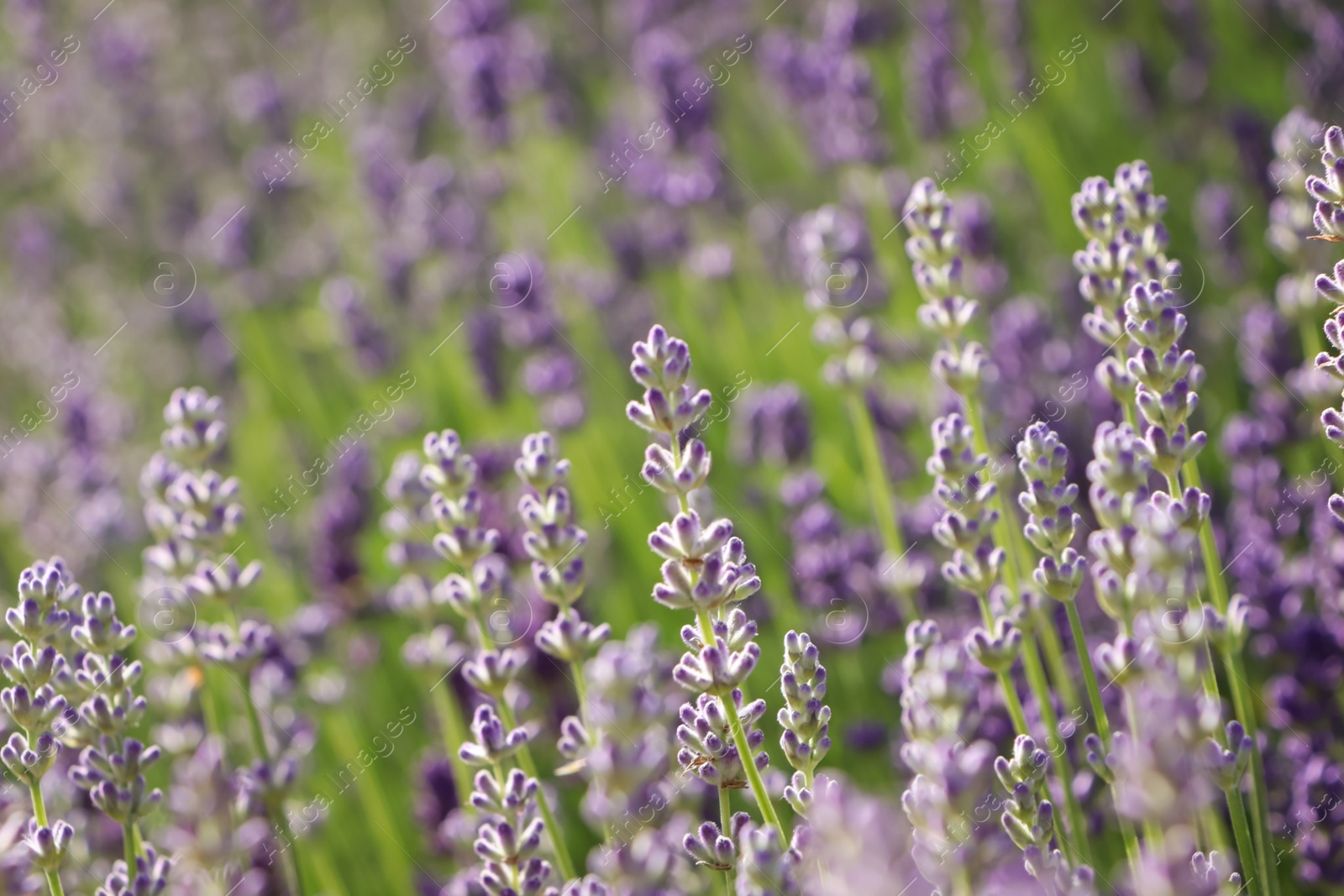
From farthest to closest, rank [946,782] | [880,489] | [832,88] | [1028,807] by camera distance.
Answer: [832,88], [880,489], [1028,807], [946,782]

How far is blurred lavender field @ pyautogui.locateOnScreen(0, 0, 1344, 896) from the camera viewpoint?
1496mm

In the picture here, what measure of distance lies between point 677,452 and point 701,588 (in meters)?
0.20

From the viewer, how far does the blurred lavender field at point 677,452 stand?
150cm

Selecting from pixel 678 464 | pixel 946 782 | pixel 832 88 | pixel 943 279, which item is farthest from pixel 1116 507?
pixel 832 88

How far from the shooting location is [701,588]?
1467 millimetres

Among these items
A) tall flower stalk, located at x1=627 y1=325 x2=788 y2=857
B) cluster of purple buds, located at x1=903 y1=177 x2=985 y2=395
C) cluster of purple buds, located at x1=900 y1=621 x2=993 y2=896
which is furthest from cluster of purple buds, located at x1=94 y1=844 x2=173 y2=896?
cluster of purple buds, located at x1=903 y1=177 x2=985 y2=395

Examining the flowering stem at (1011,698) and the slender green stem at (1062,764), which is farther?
the slender green stem at (1062,764)

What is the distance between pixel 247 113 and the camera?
19.5 ft

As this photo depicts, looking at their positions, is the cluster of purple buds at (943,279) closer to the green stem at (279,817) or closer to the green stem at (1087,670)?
the green stem at (1087,670)

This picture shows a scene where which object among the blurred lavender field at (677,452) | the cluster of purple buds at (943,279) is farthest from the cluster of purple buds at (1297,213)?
the cluster of purple buds at (943,279)

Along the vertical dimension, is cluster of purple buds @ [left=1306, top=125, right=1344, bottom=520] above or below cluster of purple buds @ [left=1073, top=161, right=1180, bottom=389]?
below

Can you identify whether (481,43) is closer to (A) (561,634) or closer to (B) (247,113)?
(B) (247,113)

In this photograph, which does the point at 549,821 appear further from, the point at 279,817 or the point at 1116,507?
the point at 1116,507

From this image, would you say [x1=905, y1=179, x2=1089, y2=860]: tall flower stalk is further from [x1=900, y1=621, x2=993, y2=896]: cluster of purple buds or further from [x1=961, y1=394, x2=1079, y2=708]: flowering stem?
[x1=900, y1=621, x2=993, y2=896]: cluster of purple buds
